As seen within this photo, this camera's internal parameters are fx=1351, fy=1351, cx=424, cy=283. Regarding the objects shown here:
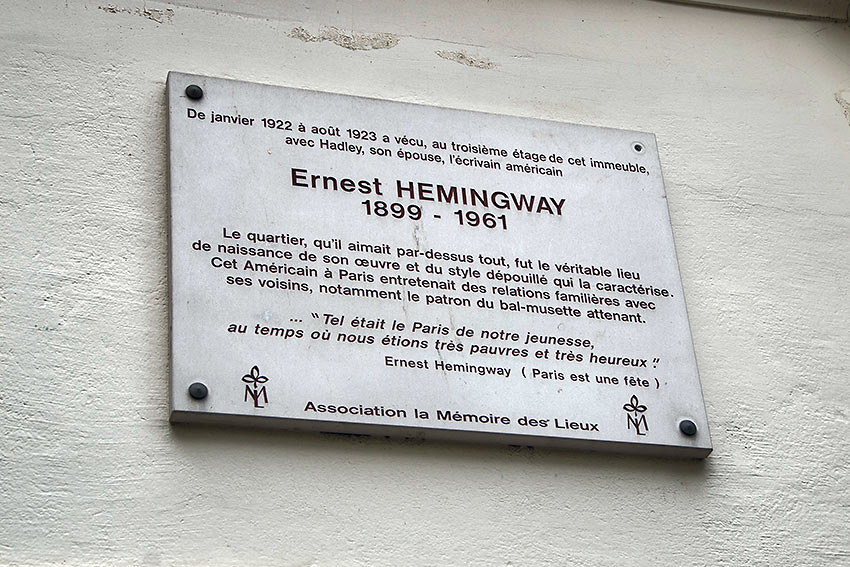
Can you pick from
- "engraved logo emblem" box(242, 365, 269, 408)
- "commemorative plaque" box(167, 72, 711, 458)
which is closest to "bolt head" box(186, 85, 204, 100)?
"commemorative plaque" box(167, 72, 711, 458)

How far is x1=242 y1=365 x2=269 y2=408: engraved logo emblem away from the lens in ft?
10.5

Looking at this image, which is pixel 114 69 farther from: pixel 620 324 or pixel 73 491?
pixel 620 324

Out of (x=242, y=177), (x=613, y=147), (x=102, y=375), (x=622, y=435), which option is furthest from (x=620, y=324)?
(x=102, y=375)

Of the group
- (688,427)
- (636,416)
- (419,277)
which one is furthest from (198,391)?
(688,427)

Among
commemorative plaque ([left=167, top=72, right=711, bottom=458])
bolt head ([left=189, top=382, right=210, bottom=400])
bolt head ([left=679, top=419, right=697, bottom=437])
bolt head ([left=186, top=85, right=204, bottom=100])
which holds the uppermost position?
bolt head ([left=186, top=85, right=204, bottom=100])

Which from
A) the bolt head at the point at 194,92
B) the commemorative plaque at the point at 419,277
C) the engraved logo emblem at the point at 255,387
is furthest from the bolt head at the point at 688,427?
the bolt head at the point at 194,92

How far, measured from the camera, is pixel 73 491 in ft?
9.91

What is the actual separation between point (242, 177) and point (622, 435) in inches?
47.0

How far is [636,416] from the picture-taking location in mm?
3434

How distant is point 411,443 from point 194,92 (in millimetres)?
1159

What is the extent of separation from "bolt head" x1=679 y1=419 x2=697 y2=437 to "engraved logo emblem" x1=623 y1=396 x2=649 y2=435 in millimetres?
96

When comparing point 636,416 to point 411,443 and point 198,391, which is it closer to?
point 411,443

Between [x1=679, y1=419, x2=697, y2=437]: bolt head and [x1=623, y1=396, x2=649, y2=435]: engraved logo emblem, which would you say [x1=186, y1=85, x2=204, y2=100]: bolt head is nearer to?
[x1=623, y1=396, x2=649, y2=435]: engraved logo emblem

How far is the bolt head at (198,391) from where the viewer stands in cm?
317
